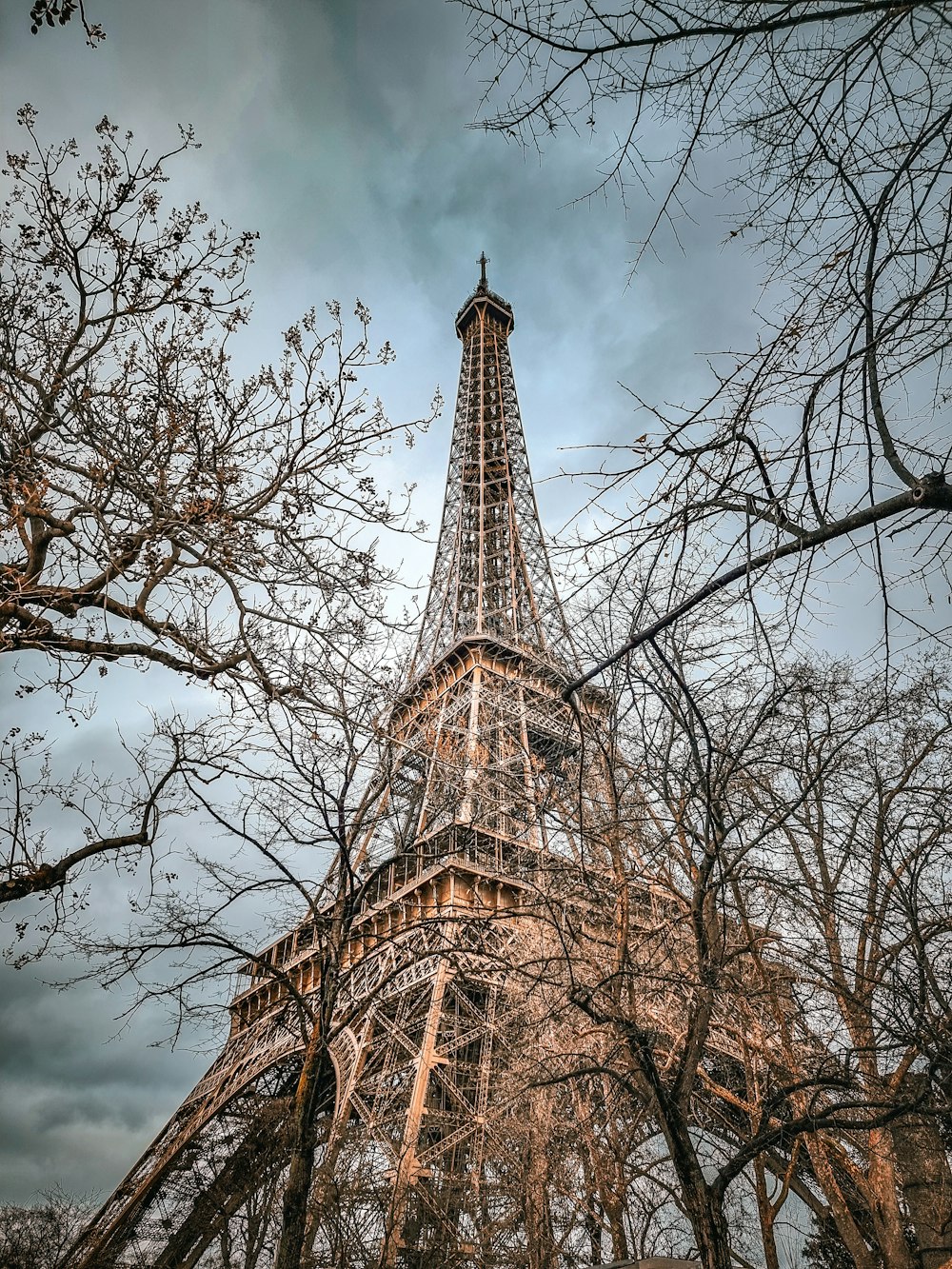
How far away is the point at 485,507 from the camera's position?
41.1 metres

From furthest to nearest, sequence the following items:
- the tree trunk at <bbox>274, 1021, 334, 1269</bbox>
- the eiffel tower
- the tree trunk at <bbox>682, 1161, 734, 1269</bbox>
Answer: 1. the eiffel tower
2. the tree trunk at <bbox>274, 1021, 334, 1269</bbox>
3. the tree trunk at <bbox>682, 1161, 734, 1269</bbox>

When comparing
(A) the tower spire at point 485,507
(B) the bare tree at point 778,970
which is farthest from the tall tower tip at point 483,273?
(B) the bare tree at point 778,970

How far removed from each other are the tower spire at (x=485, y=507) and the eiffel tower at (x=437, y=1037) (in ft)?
1.36

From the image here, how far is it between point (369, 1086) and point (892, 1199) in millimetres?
11950

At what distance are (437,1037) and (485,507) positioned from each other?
27934 millimetres

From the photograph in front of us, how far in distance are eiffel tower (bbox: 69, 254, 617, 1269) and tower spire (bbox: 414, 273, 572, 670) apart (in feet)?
1.36

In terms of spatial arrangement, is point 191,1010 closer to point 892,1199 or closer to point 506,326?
point 892,1199

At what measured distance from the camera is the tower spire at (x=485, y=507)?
116 ft

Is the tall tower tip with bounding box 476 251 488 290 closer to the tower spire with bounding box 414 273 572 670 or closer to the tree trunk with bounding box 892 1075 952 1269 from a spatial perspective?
the tower spire with bounding box 414 273 572 670

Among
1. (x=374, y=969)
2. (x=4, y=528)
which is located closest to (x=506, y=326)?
(x=374, y=969)

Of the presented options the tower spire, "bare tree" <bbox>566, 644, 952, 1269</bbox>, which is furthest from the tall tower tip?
"bare tree" <bbox>566, 644, 952, 1269</bbox>

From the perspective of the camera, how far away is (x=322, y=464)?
19.2ft

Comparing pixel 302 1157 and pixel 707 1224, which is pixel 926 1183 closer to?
pixel 707 1224

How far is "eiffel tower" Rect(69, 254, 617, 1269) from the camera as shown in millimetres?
8875
